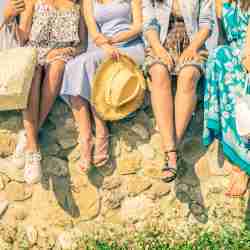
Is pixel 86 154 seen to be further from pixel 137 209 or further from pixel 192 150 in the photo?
pixel 192 150

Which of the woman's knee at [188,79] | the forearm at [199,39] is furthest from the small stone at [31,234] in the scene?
the forearm at [199,39]

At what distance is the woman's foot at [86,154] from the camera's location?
220 inches

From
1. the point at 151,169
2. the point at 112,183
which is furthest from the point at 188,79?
the point at 112,183

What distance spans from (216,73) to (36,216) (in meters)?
1.77

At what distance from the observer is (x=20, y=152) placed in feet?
19.0

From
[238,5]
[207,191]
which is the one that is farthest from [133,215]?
[238,5]

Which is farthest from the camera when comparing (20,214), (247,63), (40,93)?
(20,214)

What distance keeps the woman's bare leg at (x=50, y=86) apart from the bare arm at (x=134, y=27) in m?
0.49

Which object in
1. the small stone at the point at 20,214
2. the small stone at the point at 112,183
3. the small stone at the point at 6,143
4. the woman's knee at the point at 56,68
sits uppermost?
the woman's knee at the point at 56,68

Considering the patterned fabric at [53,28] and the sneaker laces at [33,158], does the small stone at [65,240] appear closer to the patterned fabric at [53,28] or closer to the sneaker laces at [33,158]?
the sneaker laces at [33,158]

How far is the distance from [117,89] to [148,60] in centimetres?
32

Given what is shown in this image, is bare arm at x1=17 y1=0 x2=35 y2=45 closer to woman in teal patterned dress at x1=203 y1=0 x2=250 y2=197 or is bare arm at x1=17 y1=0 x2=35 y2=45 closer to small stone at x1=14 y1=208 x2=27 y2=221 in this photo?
small stone at x1=14 y1=208 x2=27 y2=221

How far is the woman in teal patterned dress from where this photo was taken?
5.31m

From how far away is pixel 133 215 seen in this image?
18.5ft
